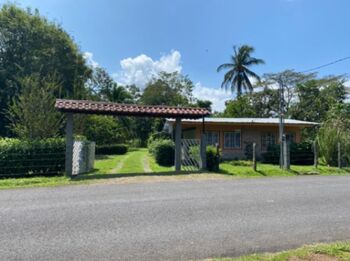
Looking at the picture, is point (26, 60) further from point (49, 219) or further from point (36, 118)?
point (49, 219)

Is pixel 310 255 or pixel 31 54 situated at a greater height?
pixel 31 54

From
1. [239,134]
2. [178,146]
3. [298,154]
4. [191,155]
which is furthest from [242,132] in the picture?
[178,146]

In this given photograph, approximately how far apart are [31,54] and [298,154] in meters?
23.7

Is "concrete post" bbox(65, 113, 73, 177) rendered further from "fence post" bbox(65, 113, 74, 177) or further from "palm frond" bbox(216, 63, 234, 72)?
"palm frond" bbox(216, 63, 234, 72)

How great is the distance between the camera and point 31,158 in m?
12.9

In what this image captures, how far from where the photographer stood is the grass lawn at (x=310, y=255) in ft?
13.2

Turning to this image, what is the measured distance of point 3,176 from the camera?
12.4m

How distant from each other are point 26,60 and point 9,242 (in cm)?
2690

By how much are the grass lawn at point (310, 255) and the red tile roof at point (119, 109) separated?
9.76 m

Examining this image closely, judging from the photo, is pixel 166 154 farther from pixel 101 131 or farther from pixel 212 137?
pixel 101 131

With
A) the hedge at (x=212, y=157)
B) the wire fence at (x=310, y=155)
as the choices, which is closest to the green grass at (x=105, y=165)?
the hedge at (x=212, y=157)

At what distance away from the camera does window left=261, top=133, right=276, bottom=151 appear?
897 inches

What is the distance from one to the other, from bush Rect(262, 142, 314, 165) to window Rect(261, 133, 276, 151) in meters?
2.38

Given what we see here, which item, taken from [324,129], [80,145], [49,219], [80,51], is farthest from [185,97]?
[49,219]
